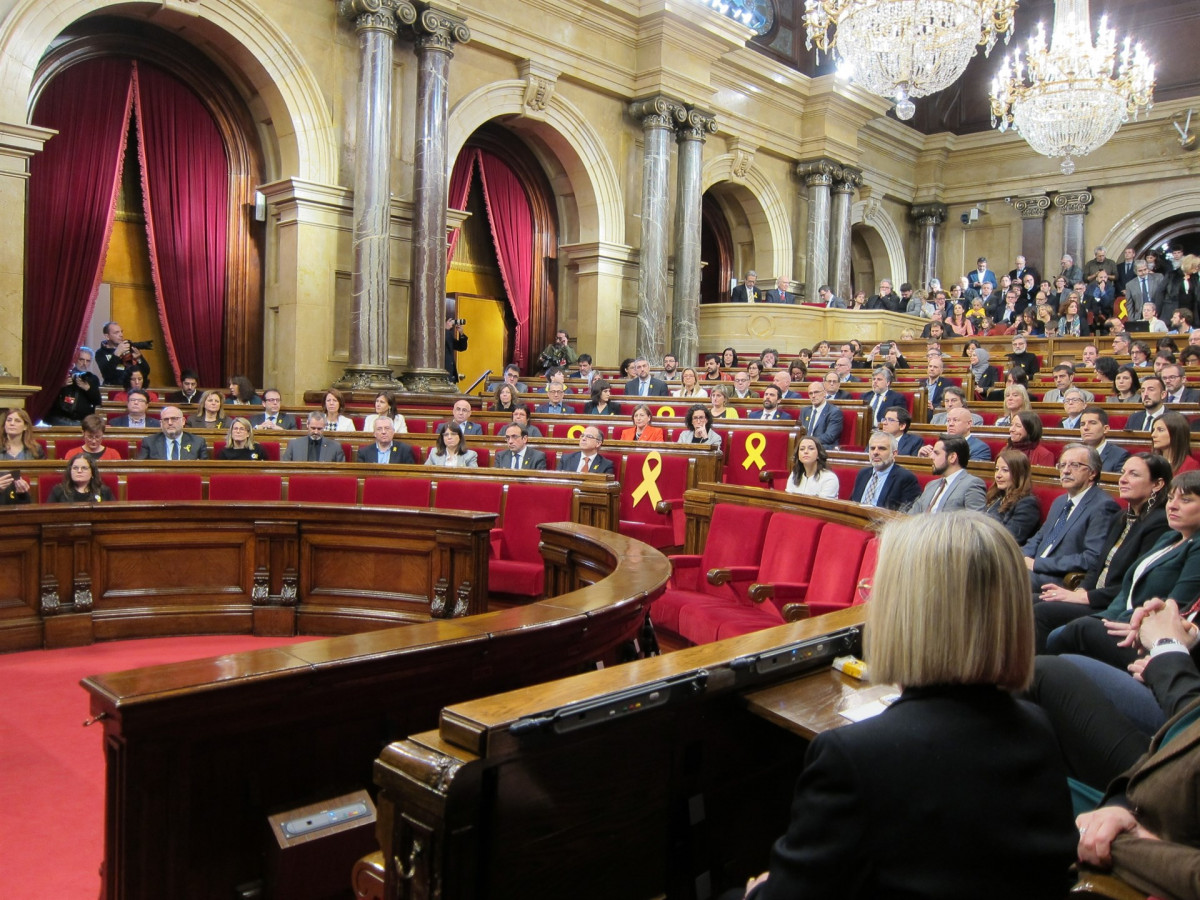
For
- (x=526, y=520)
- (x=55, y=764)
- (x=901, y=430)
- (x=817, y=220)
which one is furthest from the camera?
(x=817, y=220)

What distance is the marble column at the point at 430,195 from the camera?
9.82 m

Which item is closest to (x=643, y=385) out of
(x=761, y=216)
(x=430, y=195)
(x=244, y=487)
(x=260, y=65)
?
(x=430, y=195)

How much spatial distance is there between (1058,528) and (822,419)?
11.6ft

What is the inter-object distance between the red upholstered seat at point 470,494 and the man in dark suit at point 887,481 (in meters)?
1.87

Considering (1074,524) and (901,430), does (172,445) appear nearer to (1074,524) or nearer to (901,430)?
(901,430)

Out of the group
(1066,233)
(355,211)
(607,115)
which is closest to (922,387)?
(355,211)

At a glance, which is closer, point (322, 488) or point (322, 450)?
point (322, 488)

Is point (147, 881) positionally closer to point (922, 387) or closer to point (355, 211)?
point (922, 387)

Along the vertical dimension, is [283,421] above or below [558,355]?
below

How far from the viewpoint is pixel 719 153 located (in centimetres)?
1419

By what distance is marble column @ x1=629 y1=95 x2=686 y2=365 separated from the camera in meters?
12.5

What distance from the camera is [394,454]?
6203 millimetres

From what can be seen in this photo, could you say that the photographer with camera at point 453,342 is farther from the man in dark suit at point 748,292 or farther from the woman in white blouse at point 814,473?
the woman in white blouse at point 814,473

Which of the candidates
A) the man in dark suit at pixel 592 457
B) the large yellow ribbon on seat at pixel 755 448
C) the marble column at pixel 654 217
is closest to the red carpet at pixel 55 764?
the man in dark suit at pixel 592 457
